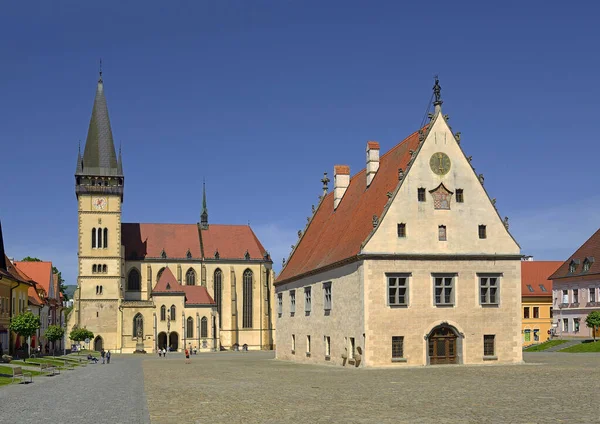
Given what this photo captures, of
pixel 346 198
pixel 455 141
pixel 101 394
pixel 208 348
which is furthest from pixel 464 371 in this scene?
pixel 208 348

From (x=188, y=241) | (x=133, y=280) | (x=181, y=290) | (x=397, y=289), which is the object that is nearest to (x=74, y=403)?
(x=397, y=289)

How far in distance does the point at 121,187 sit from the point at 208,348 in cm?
2633

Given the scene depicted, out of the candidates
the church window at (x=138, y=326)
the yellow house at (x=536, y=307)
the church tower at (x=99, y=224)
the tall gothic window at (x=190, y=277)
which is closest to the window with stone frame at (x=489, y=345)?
the yellow house at (x=536, y=307)

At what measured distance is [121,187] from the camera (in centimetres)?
11506

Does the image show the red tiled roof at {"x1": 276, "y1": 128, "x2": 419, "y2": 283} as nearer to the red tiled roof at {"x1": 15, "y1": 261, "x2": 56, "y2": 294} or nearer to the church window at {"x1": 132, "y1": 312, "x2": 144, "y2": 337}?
the red tiled roof at {"x1": 15, "y1": 261, "x2": 56, "y2": 294}

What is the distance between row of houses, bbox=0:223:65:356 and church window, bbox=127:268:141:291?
1220cm

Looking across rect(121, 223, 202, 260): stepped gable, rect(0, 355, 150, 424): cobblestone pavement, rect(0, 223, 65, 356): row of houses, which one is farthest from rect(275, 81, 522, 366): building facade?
rect(121, 223, 202, 260): stepped gable

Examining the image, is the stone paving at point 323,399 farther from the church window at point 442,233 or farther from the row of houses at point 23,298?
the row of houses at point 23,298

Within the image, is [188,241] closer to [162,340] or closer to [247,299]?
[247,299]

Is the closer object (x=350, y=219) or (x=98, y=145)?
(x=350, y=219)

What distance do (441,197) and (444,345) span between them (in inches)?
333

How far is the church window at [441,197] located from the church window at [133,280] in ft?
267

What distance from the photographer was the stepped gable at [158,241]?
122 m

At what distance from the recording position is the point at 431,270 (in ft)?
149
